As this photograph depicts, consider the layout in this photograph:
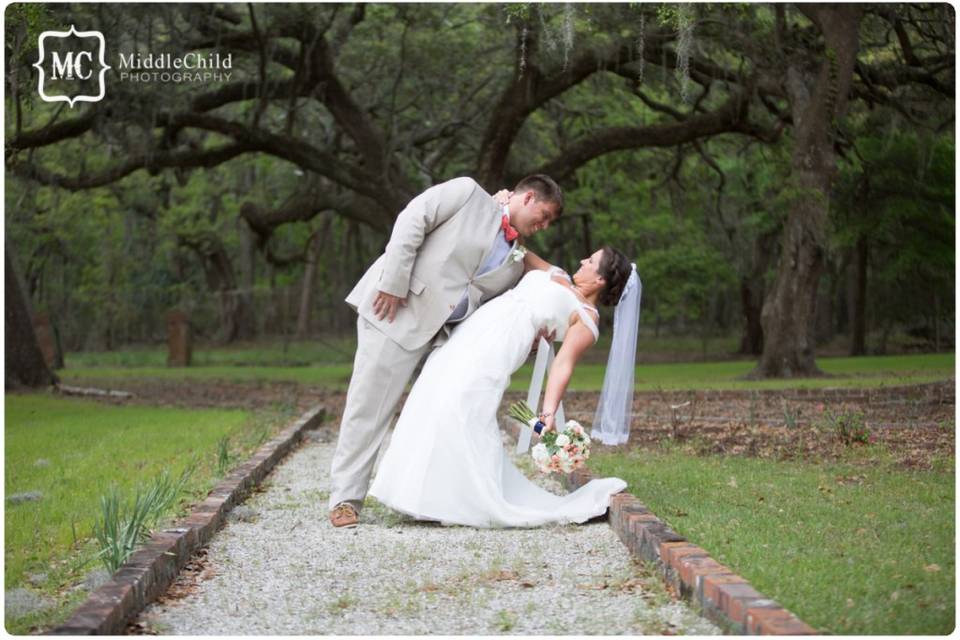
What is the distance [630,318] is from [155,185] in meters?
28.0

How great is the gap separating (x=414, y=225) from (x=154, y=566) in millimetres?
2675

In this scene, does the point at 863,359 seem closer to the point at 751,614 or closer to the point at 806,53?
the point at 806,53

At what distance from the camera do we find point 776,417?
40.2 feet

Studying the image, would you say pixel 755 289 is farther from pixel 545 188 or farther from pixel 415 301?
pixel 415 301

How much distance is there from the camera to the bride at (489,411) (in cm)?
659

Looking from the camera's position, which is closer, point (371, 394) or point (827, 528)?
point (827, 528)

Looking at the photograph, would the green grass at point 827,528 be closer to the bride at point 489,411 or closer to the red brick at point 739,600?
the red brick at point 739,600

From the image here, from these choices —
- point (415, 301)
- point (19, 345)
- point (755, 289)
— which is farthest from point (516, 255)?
point (755, 289)

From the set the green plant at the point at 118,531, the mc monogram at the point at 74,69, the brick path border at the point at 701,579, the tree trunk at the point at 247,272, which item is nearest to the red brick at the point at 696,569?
the brick path border at the point at 701,579

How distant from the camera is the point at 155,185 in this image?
33.2 meters

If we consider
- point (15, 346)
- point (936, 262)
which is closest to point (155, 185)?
point (15, 346)

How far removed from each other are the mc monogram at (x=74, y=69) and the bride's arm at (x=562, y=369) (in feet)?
27.3

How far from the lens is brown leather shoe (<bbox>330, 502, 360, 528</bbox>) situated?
22.0 feet

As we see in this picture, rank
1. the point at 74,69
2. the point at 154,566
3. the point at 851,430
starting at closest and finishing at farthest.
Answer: the point at 154,566, the point at 851,430, the point at 74,69
